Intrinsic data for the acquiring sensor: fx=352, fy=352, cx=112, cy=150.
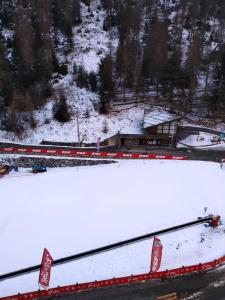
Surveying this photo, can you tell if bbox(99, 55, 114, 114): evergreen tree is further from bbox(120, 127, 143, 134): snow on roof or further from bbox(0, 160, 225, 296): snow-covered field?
bbox(0, 160, 225, 296): snow-covered field

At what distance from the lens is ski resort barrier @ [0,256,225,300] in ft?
81.2

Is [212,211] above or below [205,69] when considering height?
below

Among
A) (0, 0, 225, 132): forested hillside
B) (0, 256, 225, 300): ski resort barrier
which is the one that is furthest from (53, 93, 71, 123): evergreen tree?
(0, 256, 225, 300): ski resort barrier

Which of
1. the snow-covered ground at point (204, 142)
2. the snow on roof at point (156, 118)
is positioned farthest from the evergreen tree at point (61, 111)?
the snow-covered ground at point (204, 142)

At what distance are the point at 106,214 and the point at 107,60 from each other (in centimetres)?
2938

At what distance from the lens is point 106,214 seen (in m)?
35.7

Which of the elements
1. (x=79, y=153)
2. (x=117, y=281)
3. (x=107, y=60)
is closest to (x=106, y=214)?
(x=117, y=281)

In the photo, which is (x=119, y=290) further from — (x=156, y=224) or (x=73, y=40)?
(x=73, y=40)

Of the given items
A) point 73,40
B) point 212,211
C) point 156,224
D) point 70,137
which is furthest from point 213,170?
point 73,40

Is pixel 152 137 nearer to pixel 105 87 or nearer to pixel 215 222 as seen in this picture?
pixel 105 87

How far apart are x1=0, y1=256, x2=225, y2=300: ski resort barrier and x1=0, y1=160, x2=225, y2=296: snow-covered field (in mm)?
1084

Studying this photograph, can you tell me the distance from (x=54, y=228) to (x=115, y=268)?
799 cm

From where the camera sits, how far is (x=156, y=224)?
34031 millimetres

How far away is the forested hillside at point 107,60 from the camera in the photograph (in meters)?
53.7
